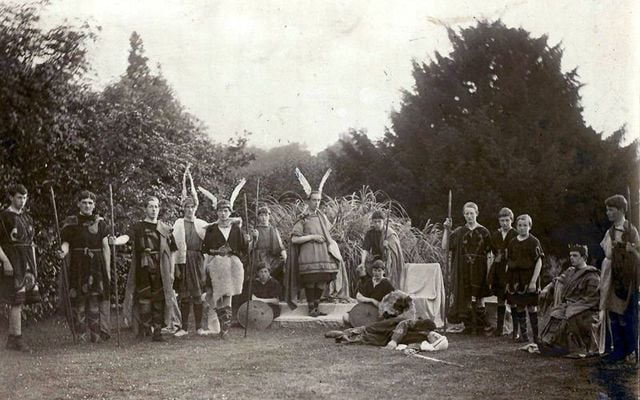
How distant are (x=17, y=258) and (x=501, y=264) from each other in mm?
4662

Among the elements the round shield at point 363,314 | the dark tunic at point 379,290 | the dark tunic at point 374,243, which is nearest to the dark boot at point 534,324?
the dark tunic at point 379,290

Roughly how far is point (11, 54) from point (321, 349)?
3868 millimetres

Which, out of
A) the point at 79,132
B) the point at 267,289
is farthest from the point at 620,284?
the point at 79,132

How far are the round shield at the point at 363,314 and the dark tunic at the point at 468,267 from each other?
3.32 ft

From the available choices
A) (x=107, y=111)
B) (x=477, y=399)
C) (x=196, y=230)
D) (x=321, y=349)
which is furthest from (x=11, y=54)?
(x=477, y=399)

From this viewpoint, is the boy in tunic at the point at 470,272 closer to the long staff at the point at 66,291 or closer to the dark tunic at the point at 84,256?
the dark tunic at the point at 84,256

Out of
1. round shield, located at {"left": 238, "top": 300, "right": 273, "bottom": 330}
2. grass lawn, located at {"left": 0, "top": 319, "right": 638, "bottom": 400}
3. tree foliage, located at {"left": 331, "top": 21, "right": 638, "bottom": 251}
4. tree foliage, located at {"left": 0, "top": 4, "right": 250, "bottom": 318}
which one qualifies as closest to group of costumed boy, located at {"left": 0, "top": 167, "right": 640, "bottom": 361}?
round shield, located at {"left": 238, "top": 300, "right": 273, "bottom": 330}

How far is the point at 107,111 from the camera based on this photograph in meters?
7.74

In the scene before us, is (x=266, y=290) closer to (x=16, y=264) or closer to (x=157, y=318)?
(x=157, y=318)

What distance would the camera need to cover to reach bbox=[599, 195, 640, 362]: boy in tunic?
538 cm

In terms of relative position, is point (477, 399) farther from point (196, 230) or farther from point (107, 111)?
point (107, 111)

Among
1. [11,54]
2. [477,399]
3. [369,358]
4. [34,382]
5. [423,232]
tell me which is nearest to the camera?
[477,399]

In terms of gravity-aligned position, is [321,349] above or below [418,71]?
below

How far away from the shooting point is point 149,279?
6.86m
